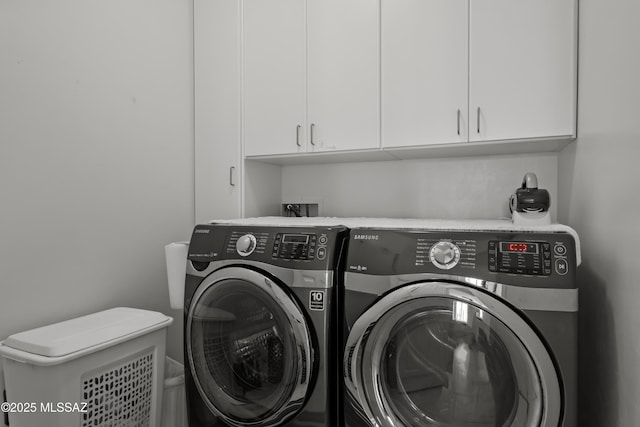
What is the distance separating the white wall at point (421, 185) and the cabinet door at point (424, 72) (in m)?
0.39

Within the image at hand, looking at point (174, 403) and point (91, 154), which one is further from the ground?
point (91, 154)

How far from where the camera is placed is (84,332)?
57.1 inches

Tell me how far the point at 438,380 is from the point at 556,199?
3.98 ft

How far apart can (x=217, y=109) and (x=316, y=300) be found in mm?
1389

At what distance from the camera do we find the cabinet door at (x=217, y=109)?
7.22 feet

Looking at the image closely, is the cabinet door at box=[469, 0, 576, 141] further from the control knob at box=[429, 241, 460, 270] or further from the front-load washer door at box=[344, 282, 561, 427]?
the front-load washer door at box=[344, 282, 561, 427]

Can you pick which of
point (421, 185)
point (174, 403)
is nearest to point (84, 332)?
point (174, 403)

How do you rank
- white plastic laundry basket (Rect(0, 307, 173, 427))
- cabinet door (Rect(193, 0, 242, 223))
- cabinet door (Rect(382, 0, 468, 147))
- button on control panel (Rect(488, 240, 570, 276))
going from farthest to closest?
1. cabinet door (Rect(193, 0, 242, 223))
2. cabinet door (Rect(382, 0, 468, 147))
3. white plastic laundry basket (Rect(0, 307, 173, 427))
4. button on control panel (Rect(488, 240, 570, 276))

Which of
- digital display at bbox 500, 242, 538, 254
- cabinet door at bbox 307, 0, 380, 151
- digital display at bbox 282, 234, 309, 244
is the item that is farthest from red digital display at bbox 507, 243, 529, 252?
cabinet door at bbox 307, 0, 380, 151

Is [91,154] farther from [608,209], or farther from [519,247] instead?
[608,209]

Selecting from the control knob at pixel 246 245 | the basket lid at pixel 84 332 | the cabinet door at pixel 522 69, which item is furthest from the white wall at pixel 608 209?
the basket lid at pixel 84 332

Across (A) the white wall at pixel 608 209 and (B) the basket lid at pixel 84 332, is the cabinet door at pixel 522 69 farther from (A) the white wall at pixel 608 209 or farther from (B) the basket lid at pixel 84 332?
(B) the basket lid at pixel 84 332

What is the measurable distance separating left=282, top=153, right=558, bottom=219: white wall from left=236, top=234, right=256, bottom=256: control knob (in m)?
0.90

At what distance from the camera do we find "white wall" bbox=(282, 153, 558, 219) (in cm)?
198
